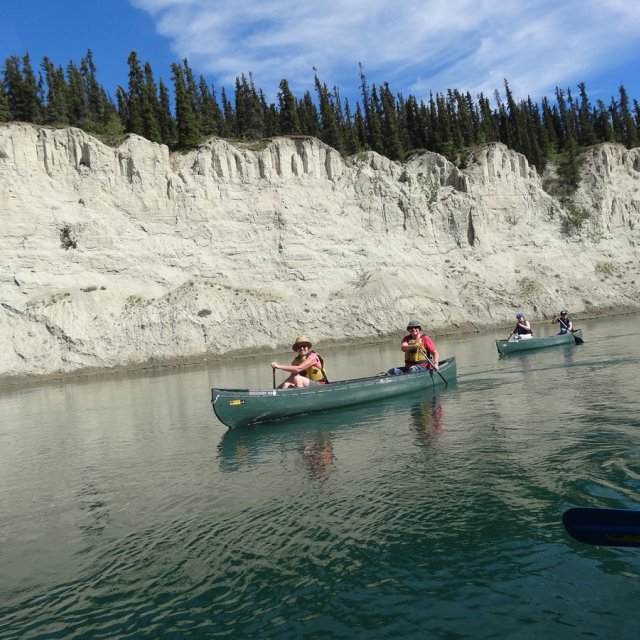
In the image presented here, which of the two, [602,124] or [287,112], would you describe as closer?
[287,112]

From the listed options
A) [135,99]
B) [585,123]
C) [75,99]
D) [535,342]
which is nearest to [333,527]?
[535,342]

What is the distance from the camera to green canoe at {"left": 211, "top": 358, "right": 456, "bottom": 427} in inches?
539

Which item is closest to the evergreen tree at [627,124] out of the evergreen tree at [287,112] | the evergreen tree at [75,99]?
the evergreen tree at [287,112]

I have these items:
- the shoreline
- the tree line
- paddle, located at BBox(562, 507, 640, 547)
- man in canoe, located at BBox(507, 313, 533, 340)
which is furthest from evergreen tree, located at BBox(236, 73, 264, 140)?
paddle, located at BBox(562, 507, 640, 547)

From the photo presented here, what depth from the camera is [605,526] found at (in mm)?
4637

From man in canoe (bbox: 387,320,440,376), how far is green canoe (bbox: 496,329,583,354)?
878 centimetres

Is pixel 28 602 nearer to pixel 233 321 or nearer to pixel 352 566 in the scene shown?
pixel 352 566

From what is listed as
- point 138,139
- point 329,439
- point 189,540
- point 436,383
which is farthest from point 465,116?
point 189,540

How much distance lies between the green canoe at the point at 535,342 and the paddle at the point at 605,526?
21568 mm

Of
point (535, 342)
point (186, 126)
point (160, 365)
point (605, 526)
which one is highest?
point (186, 126)

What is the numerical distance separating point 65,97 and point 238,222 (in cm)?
2553

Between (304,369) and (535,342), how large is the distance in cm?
1629

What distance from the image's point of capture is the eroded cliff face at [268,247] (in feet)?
133

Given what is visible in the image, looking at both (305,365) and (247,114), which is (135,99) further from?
(305,365)
